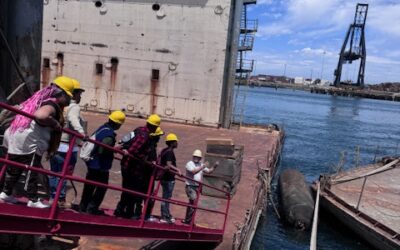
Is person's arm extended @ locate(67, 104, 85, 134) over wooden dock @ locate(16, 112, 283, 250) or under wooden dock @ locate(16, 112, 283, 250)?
over

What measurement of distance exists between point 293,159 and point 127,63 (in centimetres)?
1235

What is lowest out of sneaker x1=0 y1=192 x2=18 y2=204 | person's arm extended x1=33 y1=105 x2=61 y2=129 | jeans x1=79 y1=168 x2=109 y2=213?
jeans x1=79 y1=168 x2=109 y2=213

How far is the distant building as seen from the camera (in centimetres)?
2155

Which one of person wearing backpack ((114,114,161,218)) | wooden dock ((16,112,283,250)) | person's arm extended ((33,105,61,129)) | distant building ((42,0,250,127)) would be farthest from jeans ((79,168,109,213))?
distant building ((42,0,250,127))

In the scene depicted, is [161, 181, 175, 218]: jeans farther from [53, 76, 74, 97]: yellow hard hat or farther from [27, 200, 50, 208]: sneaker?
[53, 76, 74, 97]: yellow hard hat

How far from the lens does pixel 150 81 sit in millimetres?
22328

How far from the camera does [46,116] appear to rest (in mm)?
4156

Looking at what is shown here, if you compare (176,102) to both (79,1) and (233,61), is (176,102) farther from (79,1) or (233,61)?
(79,1)

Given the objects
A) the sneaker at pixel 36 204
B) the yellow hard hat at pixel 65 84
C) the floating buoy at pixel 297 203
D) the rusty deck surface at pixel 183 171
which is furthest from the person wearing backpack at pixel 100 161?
the floating buoy at pixel 297 203

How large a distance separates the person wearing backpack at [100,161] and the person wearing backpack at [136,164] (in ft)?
1.01

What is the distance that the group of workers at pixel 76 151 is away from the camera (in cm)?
441

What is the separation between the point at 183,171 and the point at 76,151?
21.2 ft

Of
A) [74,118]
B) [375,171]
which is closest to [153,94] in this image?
[375,171]

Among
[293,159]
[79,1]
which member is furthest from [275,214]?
[79,1]
